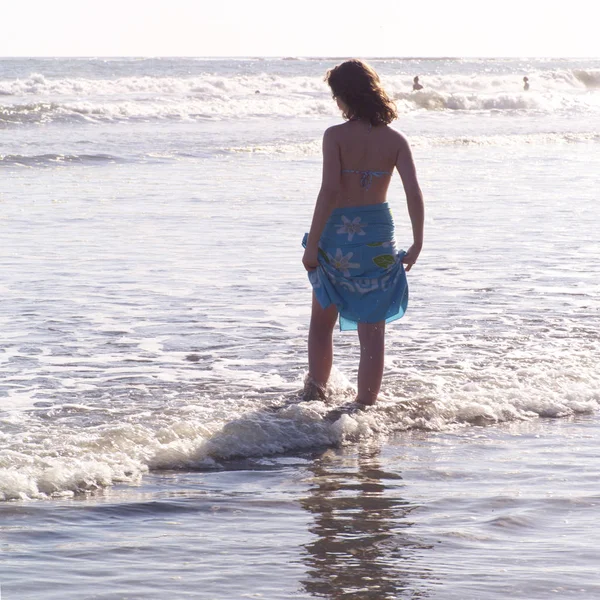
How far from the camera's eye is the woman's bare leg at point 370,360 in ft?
17.5

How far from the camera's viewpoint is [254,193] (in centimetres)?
1442

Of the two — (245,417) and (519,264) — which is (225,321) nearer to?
(245,417)

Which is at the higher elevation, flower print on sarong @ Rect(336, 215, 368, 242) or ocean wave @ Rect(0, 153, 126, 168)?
ocean wave @ Rect(0, 153, 126, 168)

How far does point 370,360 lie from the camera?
17.5 feet

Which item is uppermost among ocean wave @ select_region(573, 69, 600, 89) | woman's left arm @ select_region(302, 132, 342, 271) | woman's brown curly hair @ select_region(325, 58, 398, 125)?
ocean wave @ select_region(573, 69, 600, 89)

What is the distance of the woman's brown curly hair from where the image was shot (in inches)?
196

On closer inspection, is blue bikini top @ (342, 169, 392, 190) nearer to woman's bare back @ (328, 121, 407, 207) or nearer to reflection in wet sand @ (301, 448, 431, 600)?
woman's bare back @ (328, 121, 407, 207)

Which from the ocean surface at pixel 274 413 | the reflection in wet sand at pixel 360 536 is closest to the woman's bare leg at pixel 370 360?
the ocean surface at pixel 274 413

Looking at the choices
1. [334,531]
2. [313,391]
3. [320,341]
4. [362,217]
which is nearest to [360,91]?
[362,217]

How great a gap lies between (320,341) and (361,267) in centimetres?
50

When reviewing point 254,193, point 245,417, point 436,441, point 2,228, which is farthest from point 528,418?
point 254,193

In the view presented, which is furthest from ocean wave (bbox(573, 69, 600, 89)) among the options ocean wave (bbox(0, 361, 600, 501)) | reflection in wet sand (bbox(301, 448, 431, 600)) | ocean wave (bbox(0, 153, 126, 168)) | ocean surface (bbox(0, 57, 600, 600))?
reflection in wet sand (bbox(301, 448, 431, 600))

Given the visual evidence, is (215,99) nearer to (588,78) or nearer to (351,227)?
(351,227)

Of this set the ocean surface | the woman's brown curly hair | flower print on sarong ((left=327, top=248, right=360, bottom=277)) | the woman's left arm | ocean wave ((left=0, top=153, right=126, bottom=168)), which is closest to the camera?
the ocean surface
